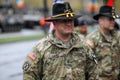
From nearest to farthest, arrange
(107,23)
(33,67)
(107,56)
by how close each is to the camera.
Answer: (33,67) → (107,56) → (107,23)

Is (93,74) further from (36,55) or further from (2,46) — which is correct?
(2,46)

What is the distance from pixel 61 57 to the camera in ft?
16.1

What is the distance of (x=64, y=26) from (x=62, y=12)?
168 millimetres

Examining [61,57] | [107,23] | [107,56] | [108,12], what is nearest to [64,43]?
[61,57]

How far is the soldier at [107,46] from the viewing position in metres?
6.57

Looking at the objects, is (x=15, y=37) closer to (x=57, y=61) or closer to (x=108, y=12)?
(x=108, y=12)

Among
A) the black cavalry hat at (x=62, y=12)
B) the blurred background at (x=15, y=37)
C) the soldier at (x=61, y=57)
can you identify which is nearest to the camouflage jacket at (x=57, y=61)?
the soldier at (x=61, y=57)

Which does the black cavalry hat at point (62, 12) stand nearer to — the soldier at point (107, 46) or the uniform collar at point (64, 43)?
the uniform collar at point (64, 43)

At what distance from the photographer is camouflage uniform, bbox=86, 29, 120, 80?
6.56m

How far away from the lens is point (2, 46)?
24453 mm

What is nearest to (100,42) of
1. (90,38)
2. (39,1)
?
(90,38)

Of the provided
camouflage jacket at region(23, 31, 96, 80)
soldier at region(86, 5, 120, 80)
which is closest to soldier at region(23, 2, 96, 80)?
camouflage jacket at region(23, 31, 96, 80)

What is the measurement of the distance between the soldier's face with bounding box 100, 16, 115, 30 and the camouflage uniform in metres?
0.19

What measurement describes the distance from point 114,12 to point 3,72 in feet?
28.5
